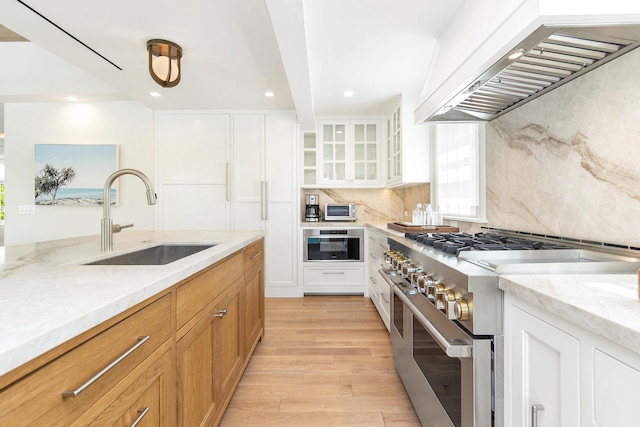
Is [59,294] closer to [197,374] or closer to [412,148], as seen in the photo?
[197,374]

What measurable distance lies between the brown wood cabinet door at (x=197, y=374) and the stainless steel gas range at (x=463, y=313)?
0.90 m

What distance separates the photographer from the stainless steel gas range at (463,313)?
3.04ft

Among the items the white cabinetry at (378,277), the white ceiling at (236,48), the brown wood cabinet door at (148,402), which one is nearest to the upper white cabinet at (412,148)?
the white ceiling at (236,48)

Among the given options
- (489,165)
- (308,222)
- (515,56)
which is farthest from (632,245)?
(308,222)

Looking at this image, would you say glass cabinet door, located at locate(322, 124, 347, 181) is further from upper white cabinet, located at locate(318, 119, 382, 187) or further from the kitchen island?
the kitchen island

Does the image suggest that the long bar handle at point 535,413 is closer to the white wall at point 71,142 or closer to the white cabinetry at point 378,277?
the white cabinetry at point 378,277

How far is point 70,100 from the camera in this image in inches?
152

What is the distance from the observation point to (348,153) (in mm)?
4137

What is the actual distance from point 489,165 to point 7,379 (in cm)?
235

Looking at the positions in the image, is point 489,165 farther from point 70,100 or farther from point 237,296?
point 70,100

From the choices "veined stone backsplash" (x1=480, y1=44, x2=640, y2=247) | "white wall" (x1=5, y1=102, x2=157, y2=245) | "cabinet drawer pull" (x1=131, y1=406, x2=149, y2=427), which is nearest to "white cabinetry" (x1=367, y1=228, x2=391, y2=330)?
"veined stone backsplash" (x1=480, y1=44, x2=640, y2=247)

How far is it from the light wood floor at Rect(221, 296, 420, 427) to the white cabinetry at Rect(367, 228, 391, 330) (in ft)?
0.58

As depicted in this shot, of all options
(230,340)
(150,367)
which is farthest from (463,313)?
(230,340)

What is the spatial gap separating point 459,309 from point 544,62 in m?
1.04
